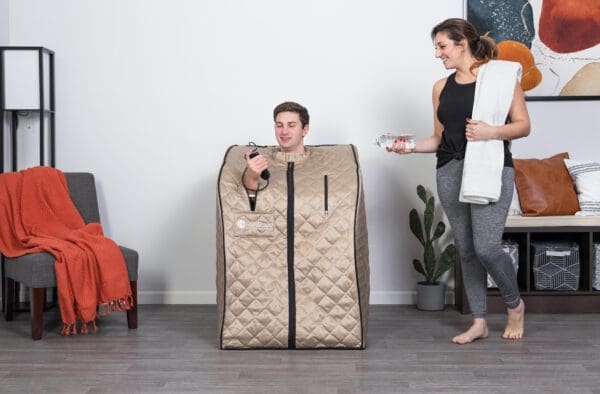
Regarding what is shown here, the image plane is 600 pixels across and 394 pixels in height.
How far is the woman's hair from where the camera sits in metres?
3.21

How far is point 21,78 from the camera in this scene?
160 inches

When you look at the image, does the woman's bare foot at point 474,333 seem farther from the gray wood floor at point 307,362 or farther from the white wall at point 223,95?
the white wall at point 223,95

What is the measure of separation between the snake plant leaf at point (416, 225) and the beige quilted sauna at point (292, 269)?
84 centimetres

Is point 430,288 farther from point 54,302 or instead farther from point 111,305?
point 54,302

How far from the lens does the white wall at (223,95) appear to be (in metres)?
4.25

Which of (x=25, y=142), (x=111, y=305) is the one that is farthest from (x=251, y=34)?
(x=111, y=305)

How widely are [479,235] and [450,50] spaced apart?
0.77 meters

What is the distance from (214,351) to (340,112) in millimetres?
1610

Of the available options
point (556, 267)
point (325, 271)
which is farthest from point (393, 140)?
point (556, 267)

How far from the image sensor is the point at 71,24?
4273mm

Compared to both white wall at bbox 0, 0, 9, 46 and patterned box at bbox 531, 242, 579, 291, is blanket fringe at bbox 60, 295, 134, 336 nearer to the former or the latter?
white wall at bbox 0, 0, 9, 46

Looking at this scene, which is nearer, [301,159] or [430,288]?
[301,159]

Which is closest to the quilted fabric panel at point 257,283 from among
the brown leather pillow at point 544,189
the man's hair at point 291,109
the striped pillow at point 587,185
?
the man's hair at point 291,109

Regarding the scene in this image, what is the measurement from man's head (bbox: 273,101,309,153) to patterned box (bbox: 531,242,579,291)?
1.42 meters
